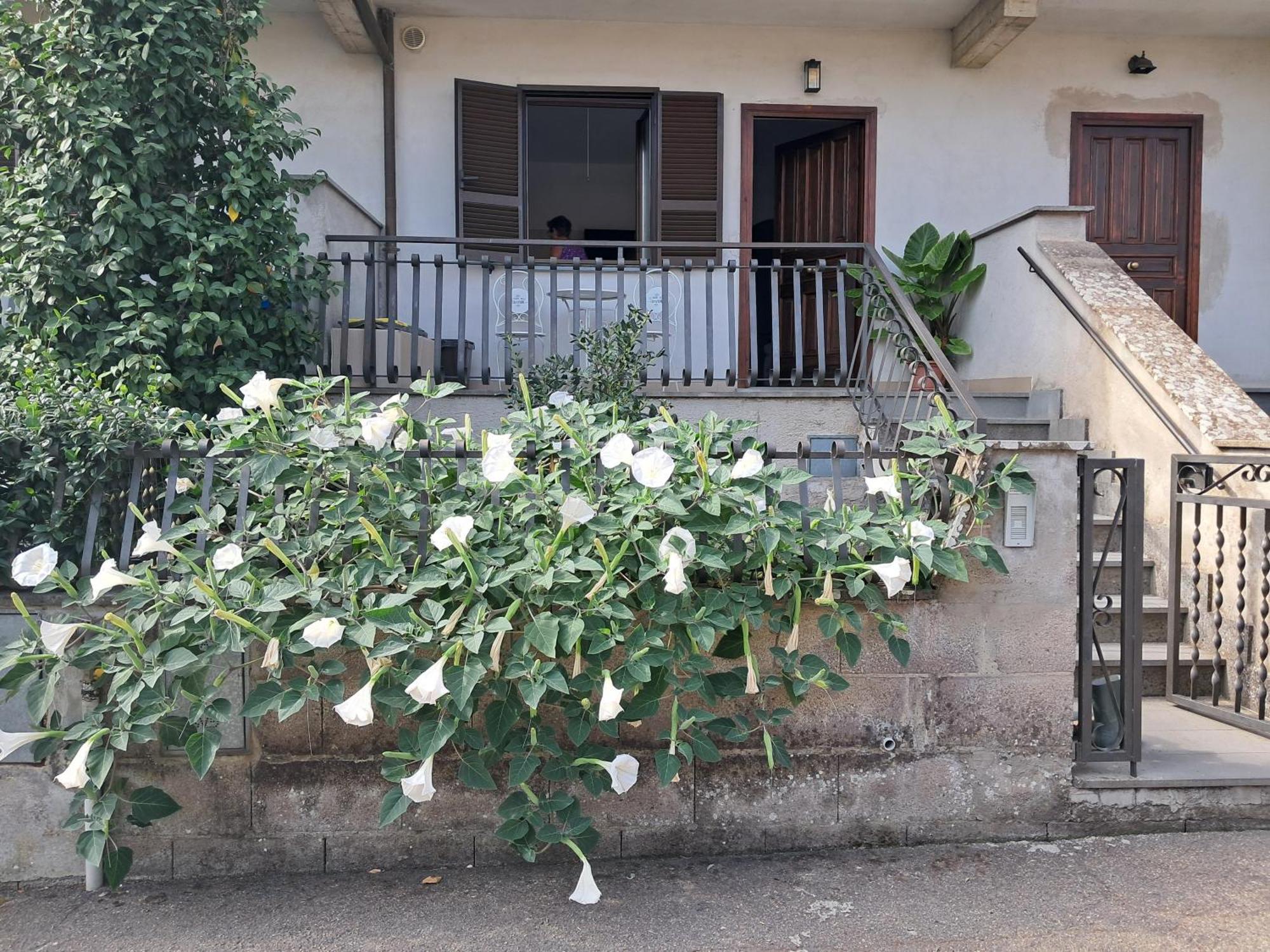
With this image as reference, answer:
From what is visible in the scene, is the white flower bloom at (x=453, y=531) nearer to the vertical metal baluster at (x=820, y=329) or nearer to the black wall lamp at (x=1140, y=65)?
the vertical metal baluster at (x=820, y=329)

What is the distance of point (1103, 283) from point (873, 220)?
2.20m

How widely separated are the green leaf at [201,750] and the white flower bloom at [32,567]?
592 mm

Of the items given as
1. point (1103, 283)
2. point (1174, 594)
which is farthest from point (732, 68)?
point (1174, 594)

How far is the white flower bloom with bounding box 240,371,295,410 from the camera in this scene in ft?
8.69

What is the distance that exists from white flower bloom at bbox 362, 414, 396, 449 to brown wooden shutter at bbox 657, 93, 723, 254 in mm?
4577

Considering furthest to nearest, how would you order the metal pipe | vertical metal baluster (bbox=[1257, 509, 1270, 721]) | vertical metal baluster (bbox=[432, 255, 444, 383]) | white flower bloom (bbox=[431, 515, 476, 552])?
vertical metal baluster (bbox=[432, 255, 444, 383])
the metal pipe
vertical metal baluster (bbox=[1257, 509, 1270, 721])
white flower bloom (bbox=[431, 515, 476, 552])

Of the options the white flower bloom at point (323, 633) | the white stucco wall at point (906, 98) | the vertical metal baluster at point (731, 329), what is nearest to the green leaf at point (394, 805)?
the white flower bloom at point (323, 633)

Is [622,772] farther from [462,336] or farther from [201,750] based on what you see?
[462,336]

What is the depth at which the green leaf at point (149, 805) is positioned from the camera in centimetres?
265

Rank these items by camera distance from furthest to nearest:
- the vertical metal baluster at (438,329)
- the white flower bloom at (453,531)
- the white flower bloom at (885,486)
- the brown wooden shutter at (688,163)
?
the brown wooden shutter at (688,163), the vertical metal baluster at (438,329), the white flower bloom at (885,486), the white flower bloom at (453,531)

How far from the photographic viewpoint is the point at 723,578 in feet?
9.05

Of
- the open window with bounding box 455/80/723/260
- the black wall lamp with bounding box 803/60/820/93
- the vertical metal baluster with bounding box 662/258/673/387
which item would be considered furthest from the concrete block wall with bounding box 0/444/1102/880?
the black wall lamp with bounding box 803/60/820/93

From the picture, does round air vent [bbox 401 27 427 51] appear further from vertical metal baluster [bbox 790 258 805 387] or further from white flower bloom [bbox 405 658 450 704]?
white flower bloom [bbox 405 658 450 704]

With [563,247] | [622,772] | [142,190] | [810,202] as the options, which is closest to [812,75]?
[810,202]
